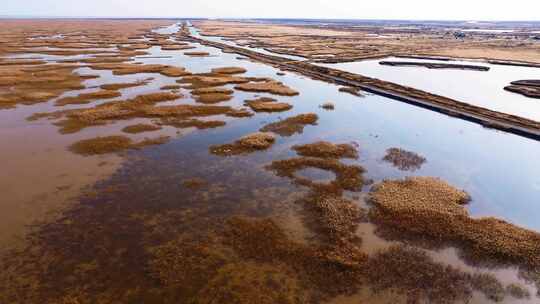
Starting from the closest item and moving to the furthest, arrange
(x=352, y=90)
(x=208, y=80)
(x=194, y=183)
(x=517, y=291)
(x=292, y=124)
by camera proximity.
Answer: (x=517, y=291)
(x=194, y=183)
(x=292, y=124)
(x=352, y=90)
(x=208, y=80)

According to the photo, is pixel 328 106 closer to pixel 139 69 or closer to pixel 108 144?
pixel 108 144

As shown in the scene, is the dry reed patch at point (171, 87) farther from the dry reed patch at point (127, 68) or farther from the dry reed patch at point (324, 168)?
the dry reed patch at point (324, 168)

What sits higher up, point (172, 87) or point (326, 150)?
point (172, 87)

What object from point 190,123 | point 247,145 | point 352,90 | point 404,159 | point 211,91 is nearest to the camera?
point 404,159

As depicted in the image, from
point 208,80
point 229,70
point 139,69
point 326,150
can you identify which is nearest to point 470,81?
point 229,70

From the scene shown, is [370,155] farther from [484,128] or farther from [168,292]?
[168,292]

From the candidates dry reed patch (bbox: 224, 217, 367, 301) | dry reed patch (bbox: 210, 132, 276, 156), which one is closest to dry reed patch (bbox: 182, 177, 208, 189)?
dry reed patch (bbox: 210, 132, 276, 156)

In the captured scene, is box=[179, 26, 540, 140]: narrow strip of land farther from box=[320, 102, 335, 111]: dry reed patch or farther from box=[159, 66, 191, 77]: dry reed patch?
box=[159, 66, 191, 77]: dry reed patch
